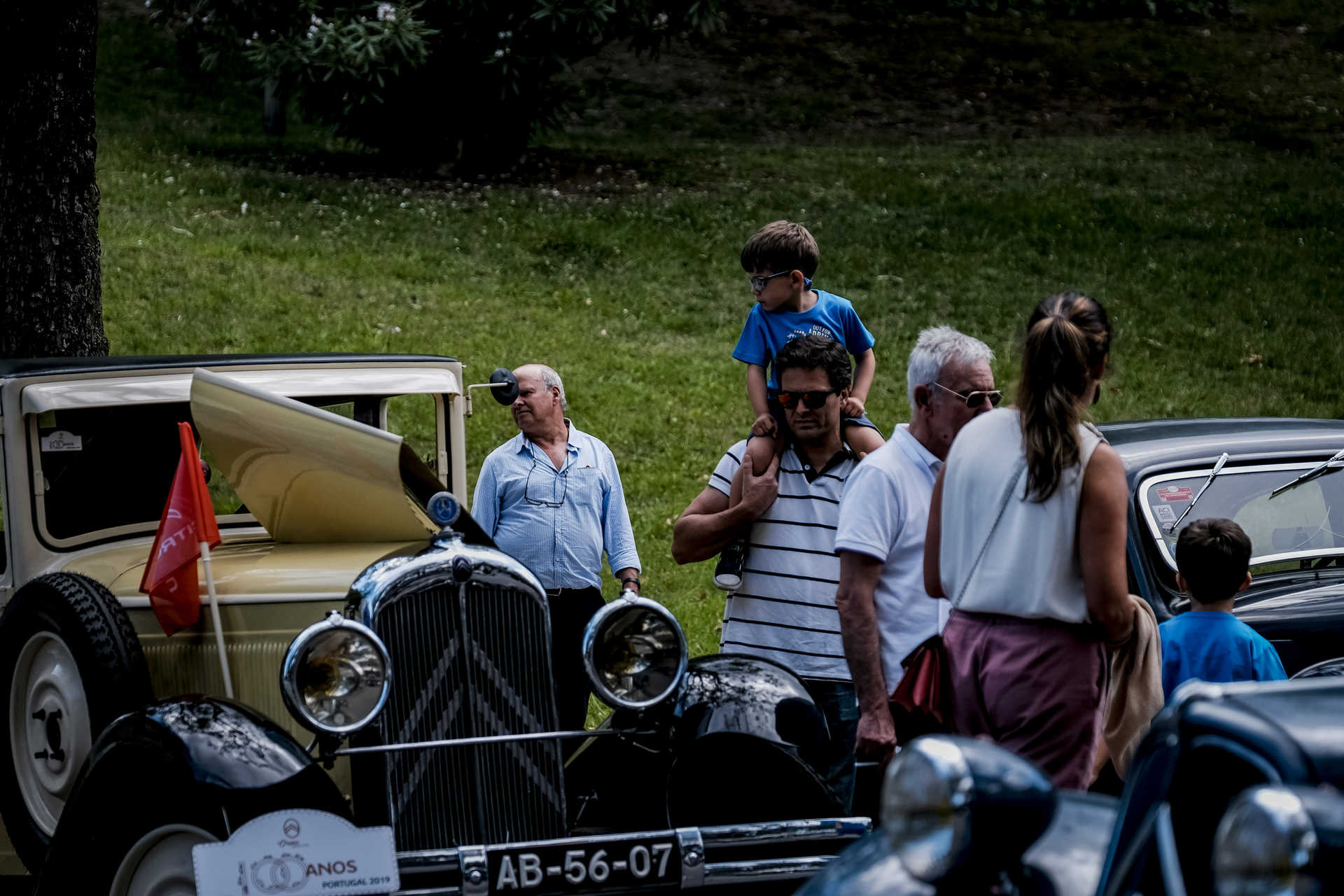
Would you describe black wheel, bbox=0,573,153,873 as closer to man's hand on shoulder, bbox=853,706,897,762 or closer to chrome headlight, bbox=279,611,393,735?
chrome headlight, bbox=279,611,393,735

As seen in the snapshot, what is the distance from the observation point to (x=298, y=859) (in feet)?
10.9

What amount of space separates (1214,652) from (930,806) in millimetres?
2188

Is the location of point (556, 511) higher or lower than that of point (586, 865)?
higher

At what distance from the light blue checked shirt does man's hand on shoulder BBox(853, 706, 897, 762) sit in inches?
77.1

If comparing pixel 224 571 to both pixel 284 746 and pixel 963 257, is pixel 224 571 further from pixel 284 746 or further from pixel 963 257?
pixel 963 257

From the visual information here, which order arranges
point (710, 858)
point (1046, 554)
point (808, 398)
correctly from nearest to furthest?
1. point (1046, 554)
2. point (710, 858)
3. point (808, 398)

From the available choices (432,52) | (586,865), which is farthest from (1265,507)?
(432,52)

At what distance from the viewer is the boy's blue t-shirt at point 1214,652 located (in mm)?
3910

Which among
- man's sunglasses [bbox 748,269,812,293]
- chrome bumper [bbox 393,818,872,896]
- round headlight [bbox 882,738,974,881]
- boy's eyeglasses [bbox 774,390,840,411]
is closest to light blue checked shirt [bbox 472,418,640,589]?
man's sunglasses [bbox 748,269,812,293]

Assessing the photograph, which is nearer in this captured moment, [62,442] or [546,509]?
[62,442]

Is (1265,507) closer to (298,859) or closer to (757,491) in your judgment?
(757,491)

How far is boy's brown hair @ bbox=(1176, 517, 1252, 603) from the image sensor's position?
3.90 m

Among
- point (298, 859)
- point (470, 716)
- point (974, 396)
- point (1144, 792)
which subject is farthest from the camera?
point (470, 716)

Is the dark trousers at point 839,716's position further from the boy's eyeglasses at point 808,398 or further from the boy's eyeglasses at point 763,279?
the boy's eyeglasses at point 763,279
